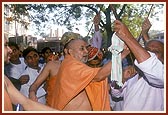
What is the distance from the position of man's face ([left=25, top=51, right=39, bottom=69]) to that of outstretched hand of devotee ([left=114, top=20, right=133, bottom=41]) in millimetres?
839

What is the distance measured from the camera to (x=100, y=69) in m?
3.88

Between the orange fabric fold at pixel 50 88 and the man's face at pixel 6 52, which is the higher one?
the man's face at pixel 6 52

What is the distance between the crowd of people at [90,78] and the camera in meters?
3.84

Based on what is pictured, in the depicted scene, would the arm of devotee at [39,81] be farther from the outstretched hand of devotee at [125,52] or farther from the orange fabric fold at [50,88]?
the outstretched hand of devotee at [125,52]

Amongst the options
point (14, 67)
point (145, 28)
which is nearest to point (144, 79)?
point (145, 28)

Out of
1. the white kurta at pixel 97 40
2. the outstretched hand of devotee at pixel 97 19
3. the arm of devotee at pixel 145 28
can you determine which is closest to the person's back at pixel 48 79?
the white kurta at pixel 97 40

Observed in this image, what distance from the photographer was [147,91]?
3.87m

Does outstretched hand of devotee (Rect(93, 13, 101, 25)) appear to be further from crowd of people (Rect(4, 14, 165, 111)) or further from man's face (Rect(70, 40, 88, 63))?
man's face (Rect(70, 40, 88, 63))

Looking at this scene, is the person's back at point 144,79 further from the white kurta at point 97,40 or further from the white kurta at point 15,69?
the white kurta at point 15,69

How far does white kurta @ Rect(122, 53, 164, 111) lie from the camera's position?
3789mm

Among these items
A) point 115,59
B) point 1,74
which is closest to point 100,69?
point 115,59

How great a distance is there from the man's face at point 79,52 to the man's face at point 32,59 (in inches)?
14.6

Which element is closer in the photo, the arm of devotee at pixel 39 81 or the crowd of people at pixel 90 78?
the crowd of people at pixel 90 78

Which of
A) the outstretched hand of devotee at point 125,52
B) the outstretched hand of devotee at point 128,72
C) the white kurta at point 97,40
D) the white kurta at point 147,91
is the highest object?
the white kurta at point 97,40
